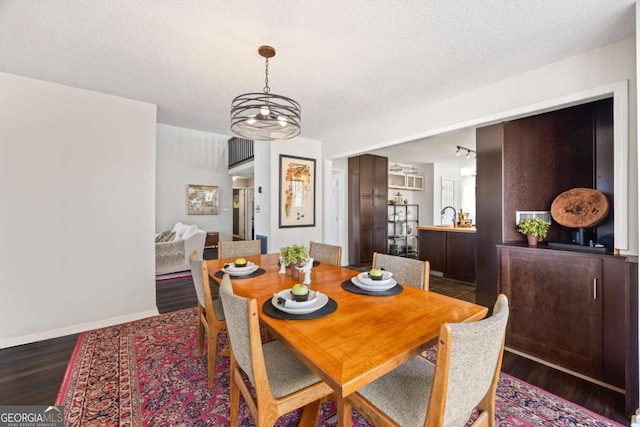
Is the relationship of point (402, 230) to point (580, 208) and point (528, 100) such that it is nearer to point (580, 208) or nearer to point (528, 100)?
point (580, 208)

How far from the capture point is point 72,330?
8.80 ft

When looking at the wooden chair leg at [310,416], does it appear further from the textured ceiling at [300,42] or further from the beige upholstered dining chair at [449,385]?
the textured ceiling at [300,42]

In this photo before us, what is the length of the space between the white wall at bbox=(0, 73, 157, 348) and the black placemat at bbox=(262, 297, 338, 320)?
2.44 metres

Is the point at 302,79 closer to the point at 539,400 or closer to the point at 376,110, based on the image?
the point at 376,110

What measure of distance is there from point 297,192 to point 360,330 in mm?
3535

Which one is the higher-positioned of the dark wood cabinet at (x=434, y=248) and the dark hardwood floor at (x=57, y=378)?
the dark wood cabinet at (x=434, y=248)

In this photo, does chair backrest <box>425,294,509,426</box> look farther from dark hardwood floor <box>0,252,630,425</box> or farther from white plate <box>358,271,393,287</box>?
dark hardwood floor <box>0,252,630,425</box>

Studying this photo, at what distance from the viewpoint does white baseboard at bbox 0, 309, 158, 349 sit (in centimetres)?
245

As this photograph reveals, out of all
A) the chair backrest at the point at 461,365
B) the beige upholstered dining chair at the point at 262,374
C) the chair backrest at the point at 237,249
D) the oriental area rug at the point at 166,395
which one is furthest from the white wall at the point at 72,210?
the chair backrest at the point at 461,365

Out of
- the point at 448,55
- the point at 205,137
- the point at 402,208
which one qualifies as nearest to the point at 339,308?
the point at 448,55

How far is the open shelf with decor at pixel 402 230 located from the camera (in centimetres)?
661

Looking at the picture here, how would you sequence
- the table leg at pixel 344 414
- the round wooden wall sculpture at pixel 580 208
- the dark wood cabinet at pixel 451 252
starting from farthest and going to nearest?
1. the dark wood cabinet at pixel 451 252
2. the round wooden wall sculpture at pixel 580 208
3. the table leg at pixel 344 414

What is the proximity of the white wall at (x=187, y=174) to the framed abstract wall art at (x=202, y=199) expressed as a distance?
10 centimetres

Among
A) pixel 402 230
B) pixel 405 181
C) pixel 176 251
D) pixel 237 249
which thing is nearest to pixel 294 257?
pixel 237 249
